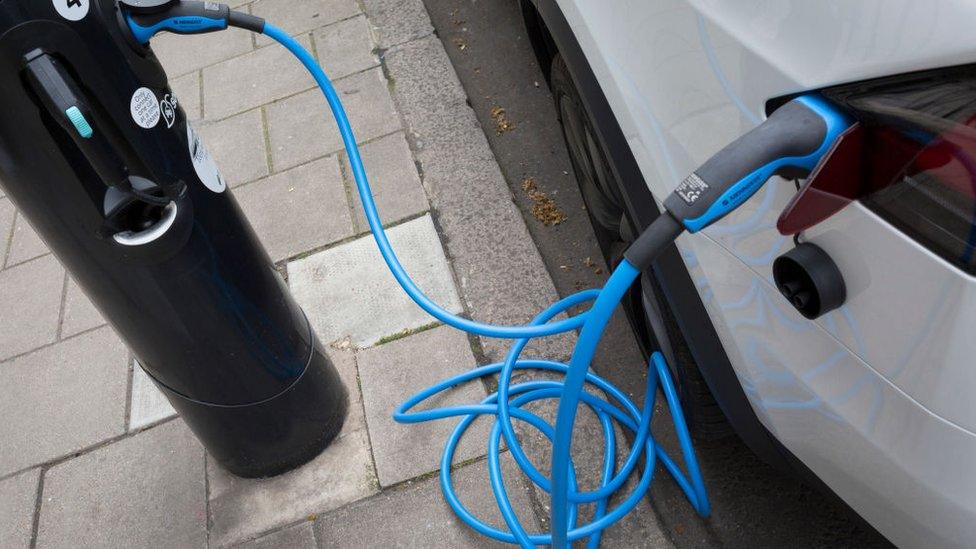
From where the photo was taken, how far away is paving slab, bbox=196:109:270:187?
3.79 m

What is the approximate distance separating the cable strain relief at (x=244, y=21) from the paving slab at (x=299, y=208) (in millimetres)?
1386

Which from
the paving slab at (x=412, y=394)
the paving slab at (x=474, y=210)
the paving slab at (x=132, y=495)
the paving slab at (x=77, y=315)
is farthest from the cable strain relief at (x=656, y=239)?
the paving slab at (x=77, y=315)

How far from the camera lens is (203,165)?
6.51 feet

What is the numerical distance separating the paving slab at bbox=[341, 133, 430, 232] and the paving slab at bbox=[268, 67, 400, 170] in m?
0.11

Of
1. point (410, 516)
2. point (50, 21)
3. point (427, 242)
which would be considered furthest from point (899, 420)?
point (427, 242)

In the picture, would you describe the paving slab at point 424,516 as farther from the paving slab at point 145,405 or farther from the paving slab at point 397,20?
the paving slab at point 397,20

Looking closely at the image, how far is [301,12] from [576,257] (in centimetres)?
265

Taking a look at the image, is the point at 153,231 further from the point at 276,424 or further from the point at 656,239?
the point at 656,239

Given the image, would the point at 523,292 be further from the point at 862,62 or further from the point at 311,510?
the point at 862,62

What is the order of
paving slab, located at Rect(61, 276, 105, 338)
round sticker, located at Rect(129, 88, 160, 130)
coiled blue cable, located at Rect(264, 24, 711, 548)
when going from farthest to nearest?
paving slab, located at Rect(61, 276, 105, 338) < coiled blue cable, located at Rect(264, 24, 711, 548) < round sticker, located at Rect(129, 88, 160, 130)

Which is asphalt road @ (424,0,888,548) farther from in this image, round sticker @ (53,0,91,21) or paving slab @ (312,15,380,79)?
round sticker @ (53,0,91,21)

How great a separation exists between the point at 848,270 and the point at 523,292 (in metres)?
1.71

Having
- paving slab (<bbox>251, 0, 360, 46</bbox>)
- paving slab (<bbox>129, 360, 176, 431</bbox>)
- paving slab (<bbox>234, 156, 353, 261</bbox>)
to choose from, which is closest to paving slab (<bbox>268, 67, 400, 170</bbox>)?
paving slab (<bbox>234, 156, 353, 261</bbox>)

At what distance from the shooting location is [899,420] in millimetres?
1238
